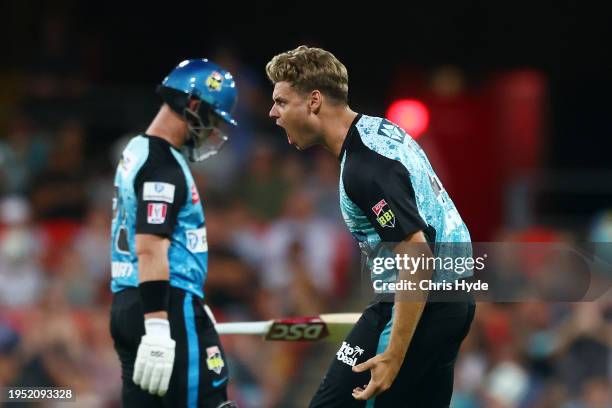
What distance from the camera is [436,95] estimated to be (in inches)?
565

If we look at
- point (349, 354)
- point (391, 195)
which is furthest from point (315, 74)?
point (349, 354)

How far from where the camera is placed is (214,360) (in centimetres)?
539

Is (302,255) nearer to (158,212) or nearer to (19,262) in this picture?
(19,262)

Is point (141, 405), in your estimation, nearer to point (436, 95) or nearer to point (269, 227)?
point (269, 227)

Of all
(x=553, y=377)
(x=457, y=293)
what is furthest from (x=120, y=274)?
(x=553, y=377)

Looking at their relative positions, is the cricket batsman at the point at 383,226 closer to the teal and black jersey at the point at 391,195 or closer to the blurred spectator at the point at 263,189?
the teal and black jersey at the point at 391,195

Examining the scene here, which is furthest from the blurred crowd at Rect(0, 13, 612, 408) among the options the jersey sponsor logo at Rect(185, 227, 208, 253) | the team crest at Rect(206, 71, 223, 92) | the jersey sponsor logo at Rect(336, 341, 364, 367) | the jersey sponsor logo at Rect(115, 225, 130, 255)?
the jersey sponsor logo at Rect(336, 341, 364, 367)

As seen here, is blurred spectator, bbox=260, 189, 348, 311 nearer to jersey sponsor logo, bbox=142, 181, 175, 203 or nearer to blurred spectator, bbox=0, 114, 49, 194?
blurred spectator, bbox=0, 114, 49, 194

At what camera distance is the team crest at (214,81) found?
5.68m

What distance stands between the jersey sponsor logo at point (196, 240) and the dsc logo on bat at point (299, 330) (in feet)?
1.80

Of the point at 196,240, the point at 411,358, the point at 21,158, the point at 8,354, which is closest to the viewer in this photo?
the point at 411,358

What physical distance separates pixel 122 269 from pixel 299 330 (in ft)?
3.07

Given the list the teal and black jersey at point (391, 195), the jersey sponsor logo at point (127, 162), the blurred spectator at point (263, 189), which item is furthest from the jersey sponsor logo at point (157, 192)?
the blurred spectator at point (263, 189)

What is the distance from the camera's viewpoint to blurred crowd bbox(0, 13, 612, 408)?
352 inches
